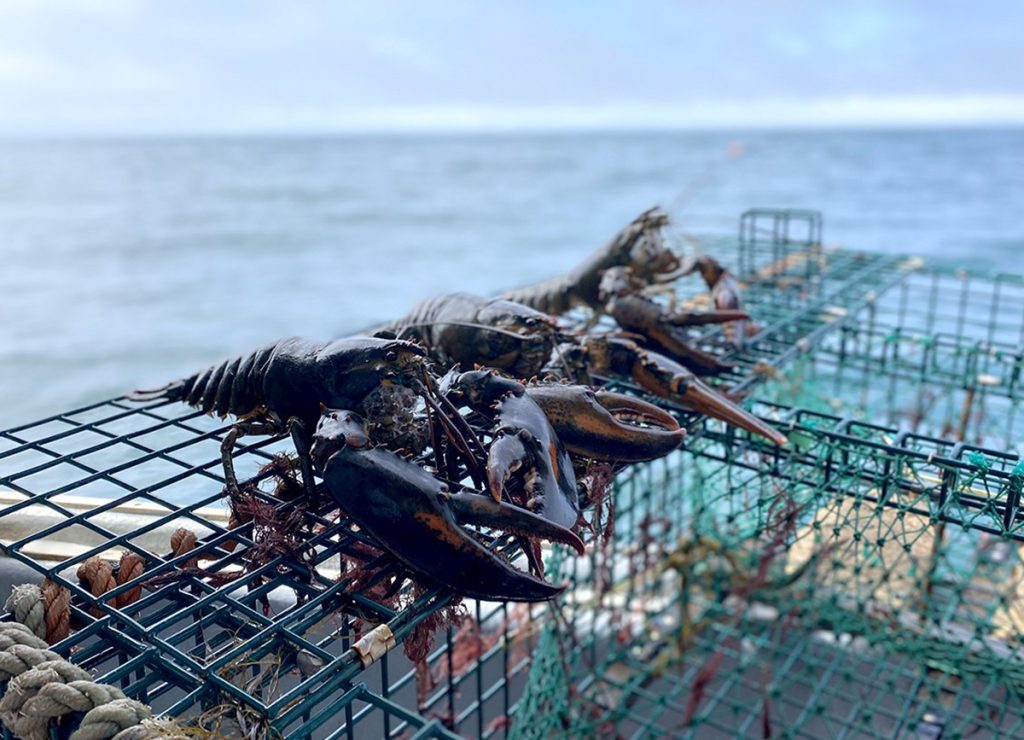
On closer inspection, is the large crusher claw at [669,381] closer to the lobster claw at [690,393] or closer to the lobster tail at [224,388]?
the lobster claw at [690,393]

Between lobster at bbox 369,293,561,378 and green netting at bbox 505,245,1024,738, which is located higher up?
lobster at bbox 369,293,561,378

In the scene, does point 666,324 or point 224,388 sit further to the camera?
point 666,324

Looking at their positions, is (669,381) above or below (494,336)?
below

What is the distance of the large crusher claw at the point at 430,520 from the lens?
8.95 feet

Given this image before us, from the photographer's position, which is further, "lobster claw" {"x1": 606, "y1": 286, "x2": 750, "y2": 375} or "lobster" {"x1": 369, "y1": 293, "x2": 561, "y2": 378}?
"lobster claw" {"x1": 606, "y1": 286, "x2": 750, "y2": 375}

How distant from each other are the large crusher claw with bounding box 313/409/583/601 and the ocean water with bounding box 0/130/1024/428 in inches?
181

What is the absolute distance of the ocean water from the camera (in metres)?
21.7

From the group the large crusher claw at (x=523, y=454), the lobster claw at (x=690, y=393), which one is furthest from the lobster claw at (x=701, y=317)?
A: the large crusher claw at (x=523, y=454)

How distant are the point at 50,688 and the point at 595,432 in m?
2.17

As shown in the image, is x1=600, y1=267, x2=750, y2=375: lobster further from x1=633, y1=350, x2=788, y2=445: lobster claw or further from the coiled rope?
the coiled rope

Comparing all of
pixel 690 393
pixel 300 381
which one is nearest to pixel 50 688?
pixel 300 381

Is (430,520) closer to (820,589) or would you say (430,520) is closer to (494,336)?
(494,336)

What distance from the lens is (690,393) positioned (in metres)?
4.27

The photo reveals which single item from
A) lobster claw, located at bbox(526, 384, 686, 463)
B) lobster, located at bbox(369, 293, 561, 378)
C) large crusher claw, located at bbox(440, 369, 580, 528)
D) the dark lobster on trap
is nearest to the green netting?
the dark lobster on trap
